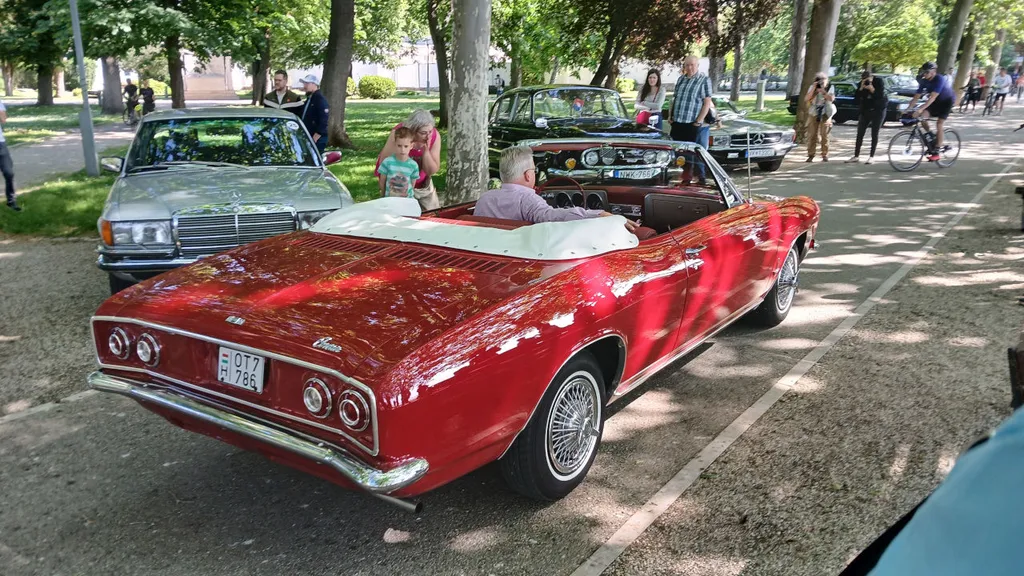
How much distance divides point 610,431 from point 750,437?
73 cm

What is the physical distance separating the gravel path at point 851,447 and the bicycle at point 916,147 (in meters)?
8.67

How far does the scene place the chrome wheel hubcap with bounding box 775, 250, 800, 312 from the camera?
5782mm

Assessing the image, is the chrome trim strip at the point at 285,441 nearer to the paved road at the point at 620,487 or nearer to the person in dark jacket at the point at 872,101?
the paved road at the point at 620,487

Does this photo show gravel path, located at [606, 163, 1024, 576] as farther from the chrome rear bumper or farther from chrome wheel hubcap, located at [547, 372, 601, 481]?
the chrome rear bumper

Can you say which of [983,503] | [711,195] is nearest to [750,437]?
[711,195]

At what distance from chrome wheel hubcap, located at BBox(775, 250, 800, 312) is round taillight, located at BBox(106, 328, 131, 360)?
4201 millimetres

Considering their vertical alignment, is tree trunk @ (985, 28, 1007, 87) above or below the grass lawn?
above

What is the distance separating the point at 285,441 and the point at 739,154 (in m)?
12.7

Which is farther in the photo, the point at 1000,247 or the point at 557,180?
the point at 1000,247

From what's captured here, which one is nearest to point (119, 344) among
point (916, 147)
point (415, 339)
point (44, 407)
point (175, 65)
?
point (415, 339)

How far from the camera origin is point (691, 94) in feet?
38.8

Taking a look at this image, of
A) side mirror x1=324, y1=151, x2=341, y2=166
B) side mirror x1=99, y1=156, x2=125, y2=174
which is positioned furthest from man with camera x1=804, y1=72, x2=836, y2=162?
side mirror x1=99, y1=156, x2=125, y2=174

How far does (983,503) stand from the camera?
0.94 m

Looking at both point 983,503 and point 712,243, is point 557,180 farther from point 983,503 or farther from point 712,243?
point 983,503
